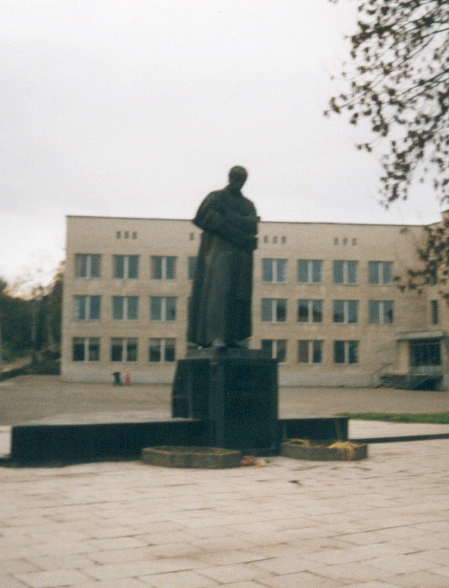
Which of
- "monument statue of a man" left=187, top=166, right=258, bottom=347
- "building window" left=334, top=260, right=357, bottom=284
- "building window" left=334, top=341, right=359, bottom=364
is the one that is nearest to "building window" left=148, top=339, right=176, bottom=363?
"building window" left=334, top=341, right=359, bottom=364

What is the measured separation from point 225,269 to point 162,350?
4294 cm

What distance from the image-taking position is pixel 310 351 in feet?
176

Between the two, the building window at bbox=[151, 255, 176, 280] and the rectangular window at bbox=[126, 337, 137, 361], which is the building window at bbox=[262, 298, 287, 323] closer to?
the building window at bbox=[151, 255, 176, 280]

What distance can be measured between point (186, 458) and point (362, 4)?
8259 millimetres

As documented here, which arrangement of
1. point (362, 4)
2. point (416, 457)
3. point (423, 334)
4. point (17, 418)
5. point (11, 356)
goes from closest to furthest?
point (416, 457) → point (362, 4) → point (17, 418) → point (423, 334) → point (11, 356)

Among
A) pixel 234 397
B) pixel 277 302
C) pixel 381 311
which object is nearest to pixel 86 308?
pixel 277 302

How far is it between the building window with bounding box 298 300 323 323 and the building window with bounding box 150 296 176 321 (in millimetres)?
9000

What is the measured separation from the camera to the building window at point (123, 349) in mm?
52500

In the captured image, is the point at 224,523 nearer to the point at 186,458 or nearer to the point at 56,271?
the point at 186,458

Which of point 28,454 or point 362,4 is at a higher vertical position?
point 362,4

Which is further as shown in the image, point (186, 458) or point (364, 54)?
point (364, 54)

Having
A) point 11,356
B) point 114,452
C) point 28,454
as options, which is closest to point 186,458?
point 114,452

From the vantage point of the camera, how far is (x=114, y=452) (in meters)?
9.39

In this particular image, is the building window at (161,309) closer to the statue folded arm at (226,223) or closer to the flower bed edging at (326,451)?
the statue folded arm at (226,223)
